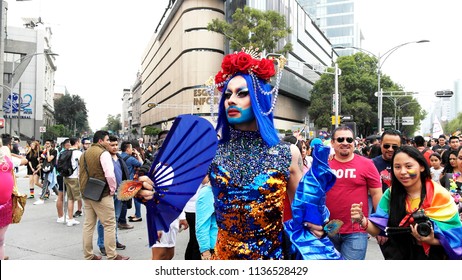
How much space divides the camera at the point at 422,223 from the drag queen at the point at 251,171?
830 millimetres

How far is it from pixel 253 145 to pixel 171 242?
2289 millimetres

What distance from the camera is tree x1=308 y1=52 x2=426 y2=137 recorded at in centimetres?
4119

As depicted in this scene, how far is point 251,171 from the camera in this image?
2029 millimetres

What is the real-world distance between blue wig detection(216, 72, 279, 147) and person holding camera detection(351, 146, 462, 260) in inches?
28.0

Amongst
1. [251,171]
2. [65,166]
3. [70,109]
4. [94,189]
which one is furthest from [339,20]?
[251,171]

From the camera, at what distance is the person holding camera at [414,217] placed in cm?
230

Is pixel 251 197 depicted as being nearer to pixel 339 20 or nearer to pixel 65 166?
pixel 65 166

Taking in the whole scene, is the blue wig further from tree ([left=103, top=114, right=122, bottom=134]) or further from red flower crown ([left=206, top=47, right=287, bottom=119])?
tree ([left=103, top=114, right=122, bottom=134])

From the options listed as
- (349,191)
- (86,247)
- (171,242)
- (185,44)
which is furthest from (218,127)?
(185,44)

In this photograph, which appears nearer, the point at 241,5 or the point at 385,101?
the point at 241,5

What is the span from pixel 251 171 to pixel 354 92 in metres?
42.2

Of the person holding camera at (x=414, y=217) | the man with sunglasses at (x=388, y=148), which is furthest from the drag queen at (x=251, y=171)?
the man with sunglasses at (x=388, y=148)

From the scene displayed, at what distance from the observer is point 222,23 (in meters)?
29.6
